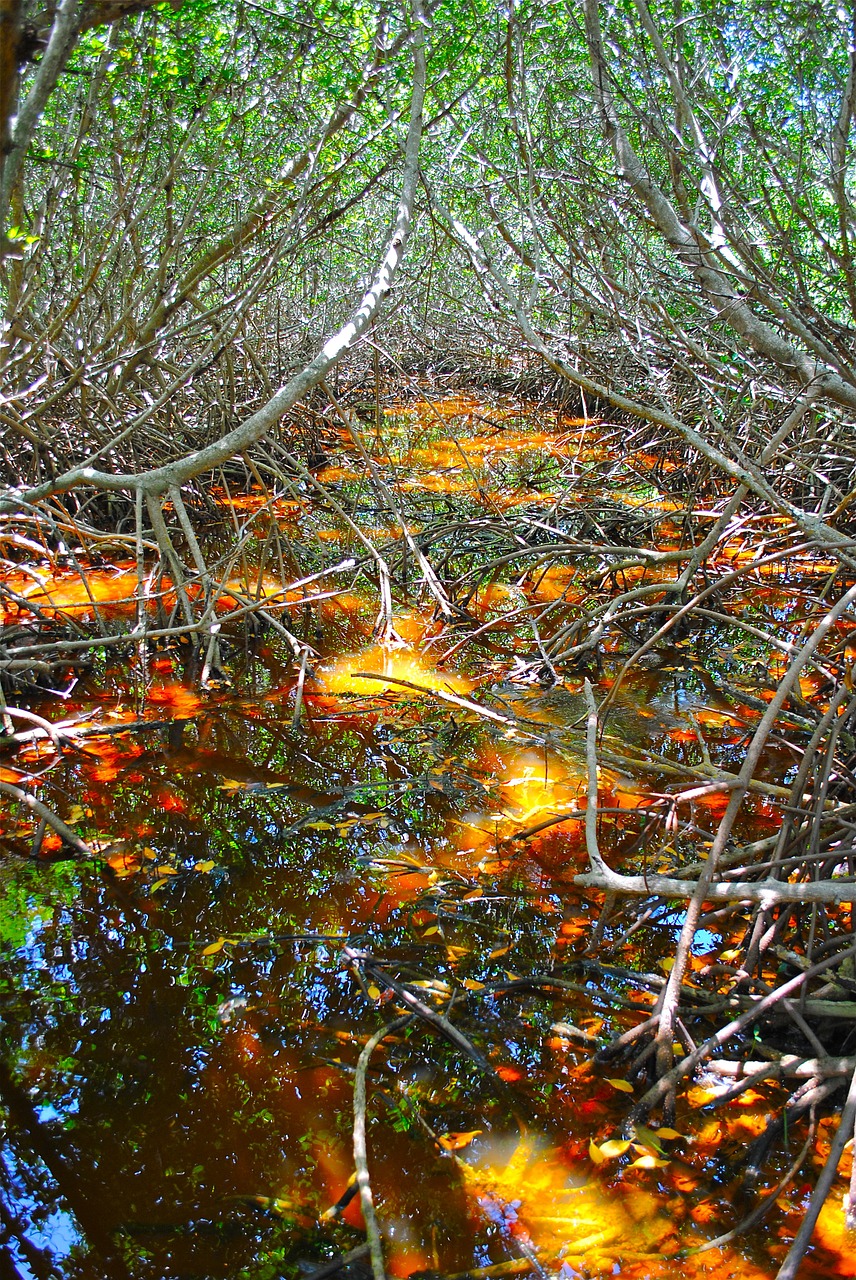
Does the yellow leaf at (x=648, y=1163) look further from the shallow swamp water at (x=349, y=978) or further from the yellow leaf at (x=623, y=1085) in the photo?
the yellow leaf at (x=623, y=1085)

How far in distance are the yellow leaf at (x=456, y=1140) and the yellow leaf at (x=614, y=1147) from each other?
260 mm

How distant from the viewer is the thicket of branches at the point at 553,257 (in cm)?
207

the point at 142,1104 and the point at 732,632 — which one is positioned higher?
the point at 732,632

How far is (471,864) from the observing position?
2.84 metres

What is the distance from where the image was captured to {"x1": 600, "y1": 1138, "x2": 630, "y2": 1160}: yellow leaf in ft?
5.93

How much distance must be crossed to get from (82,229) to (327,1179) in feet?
17.0

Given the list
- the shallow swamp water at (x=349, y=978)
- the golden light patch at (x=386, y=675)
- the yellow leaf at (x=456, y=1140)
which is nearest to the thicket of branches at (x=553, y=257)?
the shallow swamp water at (x=349, y=978)

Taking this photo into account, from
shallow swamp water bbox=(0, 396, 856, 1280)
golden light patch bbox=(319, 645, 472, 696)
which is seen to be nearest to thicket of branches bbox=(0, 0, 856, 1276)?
shallow swamp water bbox=(0, 396, 856, 1280)

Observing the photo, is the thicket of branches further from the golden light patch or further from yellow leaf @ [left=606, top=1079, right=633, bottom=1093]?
the golden light patch

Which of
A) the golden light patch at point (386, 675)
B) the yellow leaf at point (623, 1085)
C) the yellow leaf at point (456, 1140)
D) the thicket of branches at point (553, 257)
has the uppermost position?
the thicket of branches at point (553, 257)

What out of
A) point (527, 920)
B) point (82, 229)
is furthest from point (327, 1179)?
point (82, 229)

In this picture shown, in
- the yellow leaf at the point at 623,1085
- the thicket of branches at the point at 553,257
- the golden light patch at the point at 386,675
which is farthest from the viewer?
the golden light patch at the point at 386,675

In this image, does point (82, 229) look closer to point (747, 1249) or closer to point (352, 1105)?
point (352, 1105)

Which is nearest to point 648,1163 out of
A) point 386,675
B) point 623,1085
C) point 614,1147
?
point 614,1147
